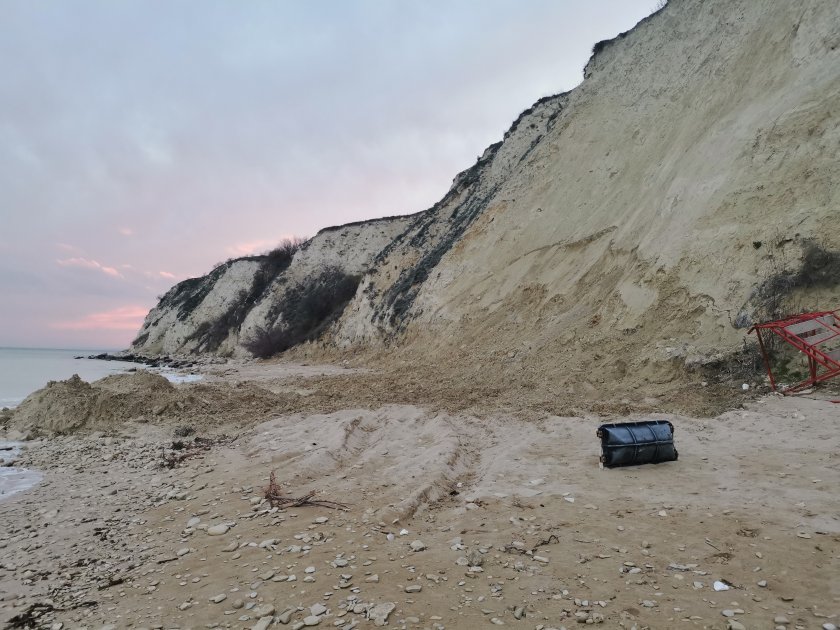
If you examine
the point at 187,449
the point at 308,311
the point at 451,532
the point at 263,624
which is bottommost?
the point at 451,532

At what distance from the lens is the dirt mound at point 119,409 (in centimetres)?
1034

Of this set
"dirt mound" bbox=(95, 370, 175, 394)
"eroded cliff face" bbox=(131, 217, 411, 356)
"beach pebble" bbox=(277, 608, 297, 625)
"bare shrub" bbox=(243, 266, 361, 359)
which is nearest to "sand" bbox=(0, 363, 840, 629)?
"beach pebble" bbox=(277, 608, 297, 625)

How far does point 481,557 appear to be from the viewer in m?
3.91

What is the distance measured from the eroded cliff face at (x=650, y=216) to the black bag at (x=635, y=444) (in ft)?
13.6

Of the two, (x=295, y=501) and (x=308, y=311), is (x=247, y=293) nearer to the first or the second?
(x=308, y=311)

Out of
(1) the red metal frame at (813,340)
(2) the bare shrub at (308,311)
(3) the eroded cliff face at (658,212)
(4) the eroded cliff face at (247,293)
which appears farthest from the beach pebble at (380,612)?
(4) the eroded cliff face at (247,293)

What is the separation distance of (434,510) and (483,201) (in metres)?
22.3

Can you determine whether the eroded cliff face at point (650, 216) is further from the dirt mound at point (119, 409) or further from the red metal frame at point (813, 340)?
the dirt mound at point (119, 409)

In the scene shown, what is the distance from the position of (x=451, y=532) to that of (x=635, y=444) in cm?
264

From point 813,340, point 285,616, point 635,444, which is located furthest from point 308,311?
point 285,616

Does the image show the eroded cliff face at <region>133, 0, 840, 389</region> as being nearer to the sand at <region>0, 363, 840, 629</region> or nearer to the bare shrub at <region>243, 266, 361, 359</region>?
the sand at <region>0, 363, 840, 629</region>

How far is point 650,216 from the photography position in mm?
13836

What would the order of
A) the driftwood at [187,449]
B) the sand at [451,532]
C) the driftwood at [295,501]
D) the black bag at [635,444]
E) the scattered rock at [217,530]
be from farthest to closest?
1. the driftwood at [187,449]
2. the black bag at [635,444]
3. the driftwood at [295,501]
4. the scattered rock at [217,530]
5. the sand at [451,532]

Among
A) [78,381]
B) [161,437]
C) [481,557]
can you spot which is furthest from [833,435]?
[78,381]
